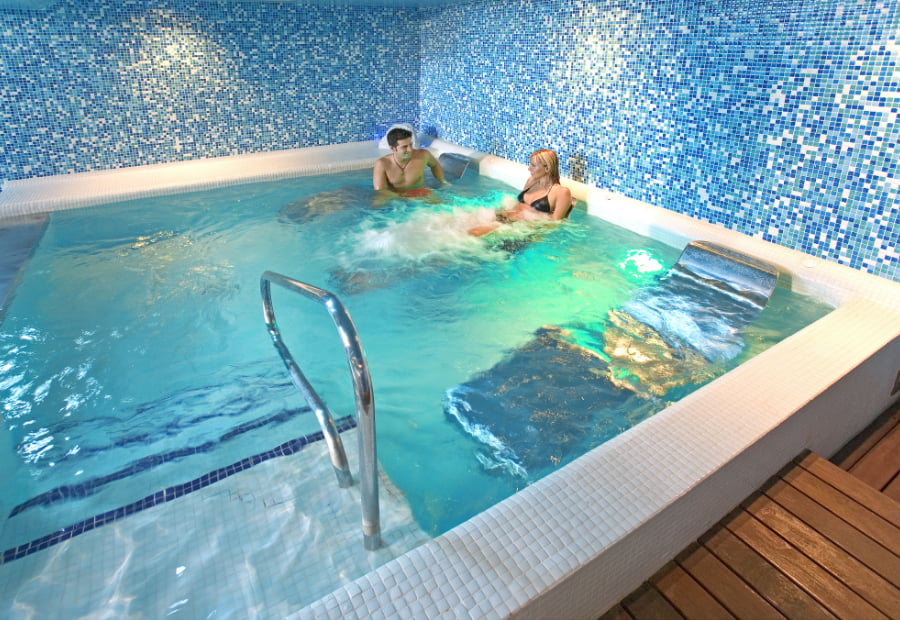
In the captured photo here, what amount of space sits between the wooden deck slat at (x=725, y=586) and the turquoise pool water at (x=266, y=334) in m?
0.69

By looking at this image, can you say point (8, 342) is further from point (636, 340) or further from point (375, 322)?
point (636, 340)

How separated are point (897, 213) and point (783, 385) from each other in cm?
172

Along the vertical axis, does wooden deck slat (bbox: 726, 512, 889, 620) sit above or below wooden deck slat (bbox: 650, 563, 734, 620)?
above

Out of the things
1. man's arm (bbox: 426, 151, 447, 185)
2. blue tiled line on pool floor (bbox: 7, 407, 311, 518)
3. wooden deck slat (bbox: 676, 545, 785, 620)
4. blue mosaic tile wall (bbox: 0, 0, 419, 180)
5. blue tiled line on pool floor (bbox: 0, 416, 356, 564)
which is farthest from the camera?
man's arm (bbox: 426, 151, 447, 185)

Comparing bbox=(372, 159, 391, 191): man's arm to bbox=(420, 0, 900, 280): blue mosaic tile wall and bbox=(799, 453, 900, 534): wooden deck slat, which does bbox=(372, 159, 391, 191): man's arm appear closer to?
bbox=(420, 0, 900, 280): blue mosaic tile wall

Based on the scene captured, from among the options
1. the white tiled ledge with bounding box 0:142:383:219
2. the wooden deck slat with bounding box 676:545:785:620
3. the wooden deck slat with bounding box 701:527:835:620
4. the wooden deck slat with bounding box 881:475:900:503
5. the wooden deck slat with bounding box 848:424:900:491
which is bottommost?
the wooden deck slat with bounding box 848:424:900:491

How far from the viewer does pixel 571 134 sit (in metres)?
5.65

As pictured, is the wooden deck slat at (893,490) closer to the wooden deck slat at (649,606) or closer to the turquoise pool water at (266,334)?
the turquoise pool water at (266,334)

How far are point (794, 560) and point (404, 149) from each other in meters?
4.64

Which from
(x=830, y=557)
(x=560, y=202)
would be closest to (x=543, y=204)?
(x=560, y=202)

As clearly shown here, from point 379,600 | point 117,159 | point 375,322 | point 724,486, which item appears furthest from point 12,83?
point 724,486

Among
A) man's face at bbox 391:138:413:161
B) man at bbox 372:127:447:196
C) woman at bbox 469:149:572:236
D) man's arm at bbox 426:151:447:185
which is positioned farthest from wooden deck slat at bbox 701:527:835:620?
man's arm at bbox 426:151:447:185

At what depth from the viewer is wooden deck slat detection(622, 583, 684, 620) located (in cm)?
175

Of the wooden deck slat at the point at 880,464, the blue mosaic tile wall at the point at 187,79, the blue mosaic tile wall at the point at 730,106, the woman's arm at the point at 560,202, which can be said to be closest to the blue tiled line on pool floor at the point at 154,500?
the wooden deck slat at the point at 880,464
